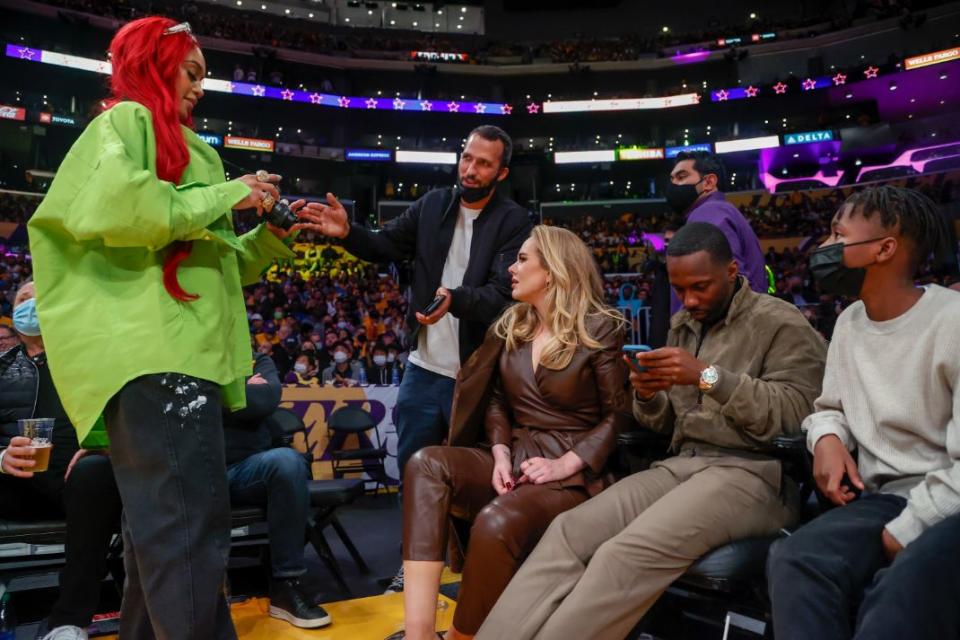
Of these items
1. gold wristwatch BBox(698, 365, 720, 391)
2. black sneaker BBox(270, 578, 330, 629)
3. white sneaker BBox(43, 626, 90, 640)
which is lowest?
black sneaker BBox(270, 578, 330, 629)

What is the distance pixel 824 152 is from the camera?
24.6 m

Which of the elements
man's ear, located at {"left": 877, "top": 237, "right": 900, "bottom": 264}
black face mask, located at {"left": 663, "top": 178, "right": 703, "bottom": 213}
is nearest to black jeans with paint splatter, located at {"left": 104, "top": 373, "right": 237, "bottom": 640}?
man's ear, located at {"left": 877, "top": 237, "right": 900, "bottom": 264}

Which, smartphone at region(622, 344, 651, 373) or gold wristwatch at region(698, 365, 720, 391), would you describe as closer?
gold wristwatch at region(698, 365, 720, 391)

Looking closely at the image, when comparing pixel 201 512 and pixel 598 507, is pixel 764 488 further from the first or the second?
pixel 201 512

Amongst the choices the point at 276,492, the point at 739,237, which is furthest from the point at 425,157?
the point at 276,492

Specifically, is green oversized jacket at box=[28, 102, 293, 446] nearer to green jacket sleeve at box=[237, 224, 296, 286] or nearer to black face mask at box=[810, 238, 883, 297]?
green jacket sleeve at box=[237, 224, 296, 286]

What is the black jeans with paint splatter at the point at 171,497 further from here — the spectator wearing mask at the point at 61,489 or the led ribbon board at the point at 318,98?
the led ribbon board at the point at 318,98

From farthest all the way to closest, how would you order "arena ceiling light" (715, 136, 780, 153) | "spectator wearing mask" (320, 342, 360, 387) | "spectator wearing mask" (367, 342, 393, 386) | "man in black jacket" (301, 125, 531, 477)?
"arena ceiling light" (715, 136, 780, 153) < "spectator wearing mask" (367, 342, 393, 386) < "spectator wearing mask" (320, 342, 360, 387) < "man in black jacket" (301, 125, 531, 477)

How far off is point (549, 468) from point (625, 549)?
0.48 metres

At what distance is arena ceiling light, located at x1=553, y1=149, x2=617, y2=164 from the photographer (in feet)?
87.0

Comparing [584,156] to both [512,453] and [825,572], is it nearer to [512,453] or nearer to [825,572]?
[512,453]

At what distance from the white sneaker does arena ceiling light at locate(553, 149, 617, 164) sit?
25.4m

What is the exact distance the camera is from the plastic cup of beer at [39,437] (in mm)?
2170

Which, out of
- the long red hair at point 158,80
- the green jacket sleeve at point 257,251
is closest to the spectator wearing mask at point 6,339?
the green jacket sleeve at point 257,251
